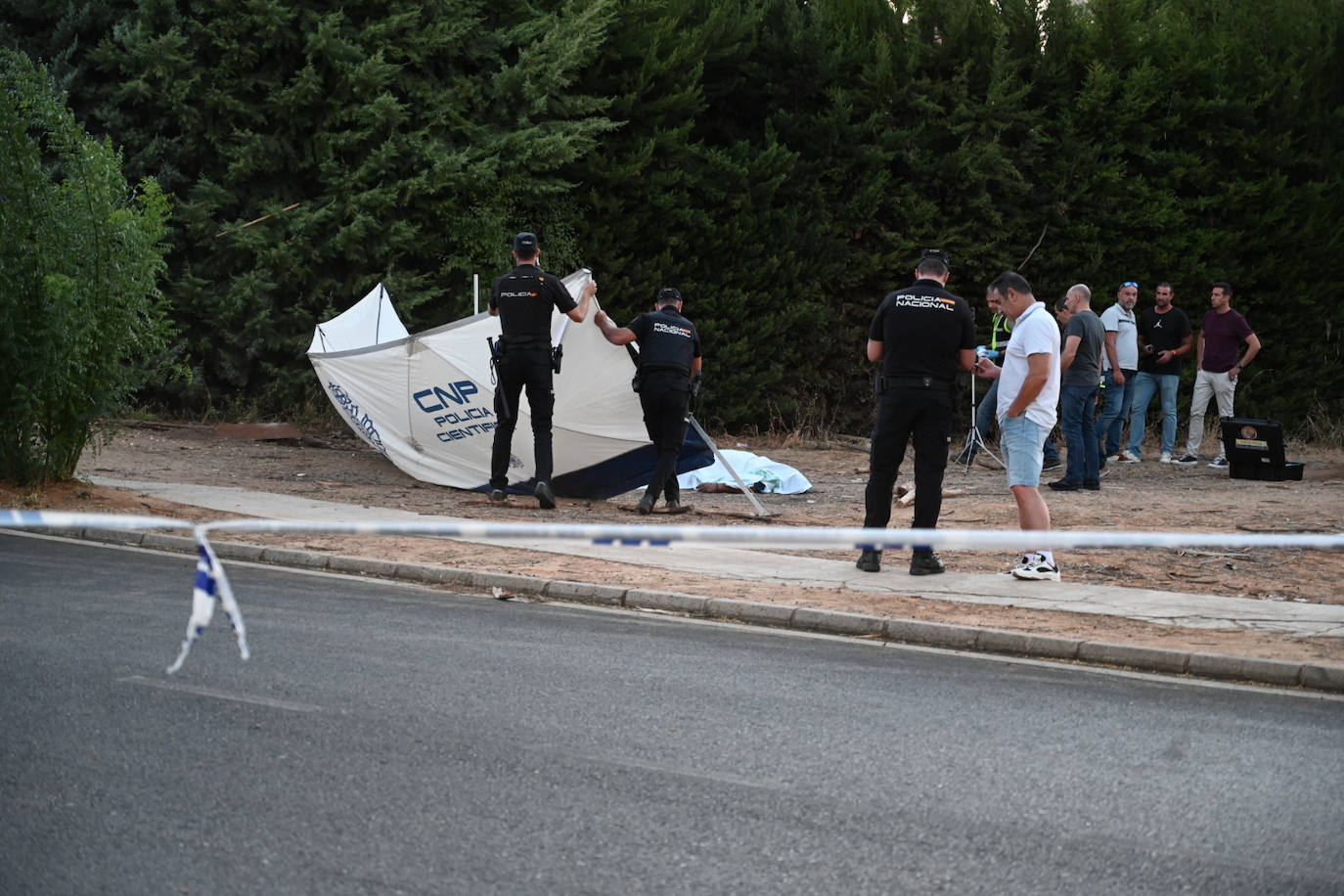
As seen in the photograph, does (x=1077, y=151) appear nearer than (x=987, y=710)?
No

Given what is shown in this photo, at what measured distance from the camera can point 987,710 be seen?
249 inches

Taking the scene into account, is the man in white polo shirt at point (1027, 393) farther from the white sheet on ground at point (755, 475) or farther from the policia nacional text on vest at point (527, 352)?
the white sheet on ground at point (755, 475)

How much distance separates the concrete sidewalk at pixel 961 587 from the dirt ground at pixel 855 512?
0.21 m

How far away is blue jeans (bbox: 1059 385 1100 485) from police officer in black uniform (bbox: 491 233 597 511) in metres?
4.67

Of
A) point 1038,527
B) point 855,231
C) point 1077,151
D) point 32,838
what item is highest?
point 1077,151

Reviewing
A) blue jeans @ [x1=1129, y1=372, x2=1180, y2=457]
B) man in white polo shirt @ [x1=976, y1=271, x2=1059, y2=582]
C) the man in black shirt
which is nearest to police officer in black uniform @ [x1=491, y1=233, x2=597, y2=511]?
man in white polo shirt @ [x1=976, y1=271, x2=1059, y2=582]

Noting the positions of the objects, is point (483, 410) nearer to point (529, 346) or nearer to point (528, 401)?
point (528, 401)

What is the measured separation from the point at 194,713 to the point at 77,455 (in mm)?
7590

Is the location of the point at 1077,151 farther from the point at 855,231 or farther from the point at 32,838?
the point at 32,838

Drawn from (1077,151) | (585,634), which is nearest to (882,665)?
(585,634)

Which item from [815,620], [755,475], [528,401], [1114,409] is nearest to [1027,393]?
[815,620]

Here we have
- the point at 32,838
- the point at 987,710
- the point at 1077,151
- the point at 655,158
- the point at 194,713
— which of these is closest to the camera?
the point at 32,838

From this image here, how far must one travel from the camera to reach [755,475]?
1457 centimetres

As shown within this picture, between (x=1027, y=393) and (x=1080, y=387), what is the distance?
5071mm
